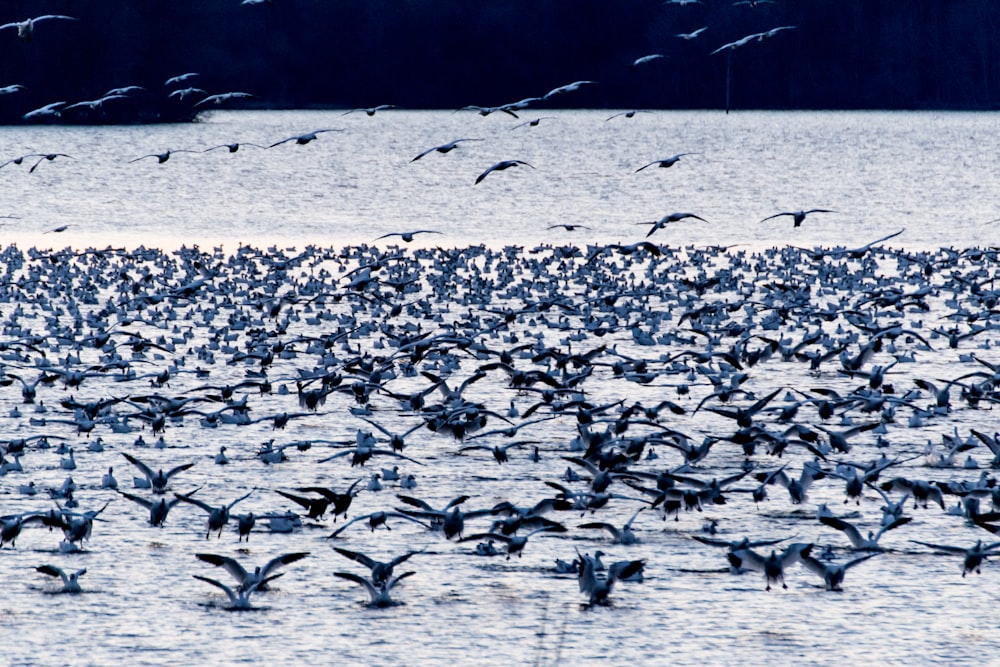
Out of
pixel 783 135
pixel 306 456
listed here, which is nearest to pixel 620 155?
Answer: pixel 783 135

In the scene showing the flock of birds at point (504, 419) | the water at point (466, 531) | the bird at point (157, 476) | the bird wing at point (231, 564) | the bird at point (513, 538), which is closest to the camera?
the water at point (466, 531)

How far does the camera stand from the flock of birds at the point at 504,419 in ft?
41.7

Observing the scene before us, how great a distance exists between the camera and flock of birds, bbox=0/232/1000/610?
41.7ft

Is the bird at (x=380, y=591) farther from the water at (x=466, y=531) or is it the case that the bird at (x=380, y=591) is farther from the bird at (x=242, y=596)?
the bird at (x=242, y=596)

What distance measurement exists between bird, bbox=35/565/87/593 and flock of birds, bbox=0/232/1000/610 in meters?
0.06

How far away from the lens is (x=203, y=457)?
15969 millimetres

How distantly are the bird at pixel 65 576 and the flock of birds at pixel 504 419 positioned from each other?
0.19 feet

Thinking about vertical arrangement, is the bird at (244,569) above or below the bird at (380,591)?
above

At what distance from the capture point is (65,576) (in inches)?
447

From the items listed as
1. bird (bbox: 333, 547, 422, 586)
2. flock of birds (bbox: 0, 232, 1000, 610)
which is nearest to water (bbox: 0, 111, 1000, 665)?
flock of birds (bbox: 0, 232, 1000, 610)

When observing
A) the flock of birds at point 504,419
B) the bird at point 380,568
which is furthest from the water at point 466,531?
the bird at point 380,568

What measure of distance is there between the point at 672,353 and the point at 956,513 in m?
9.31

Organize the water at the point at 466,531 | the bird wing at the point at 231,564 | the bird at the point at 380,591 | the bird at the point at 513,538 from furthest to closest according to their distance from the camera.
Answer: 1. the bird at the point at 513,538
2. the bird at the point at 380,591
3. the bird wing at the point at 231,564
4. the water at the point at 466,531

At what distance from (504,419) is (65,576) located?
19.8 ft
